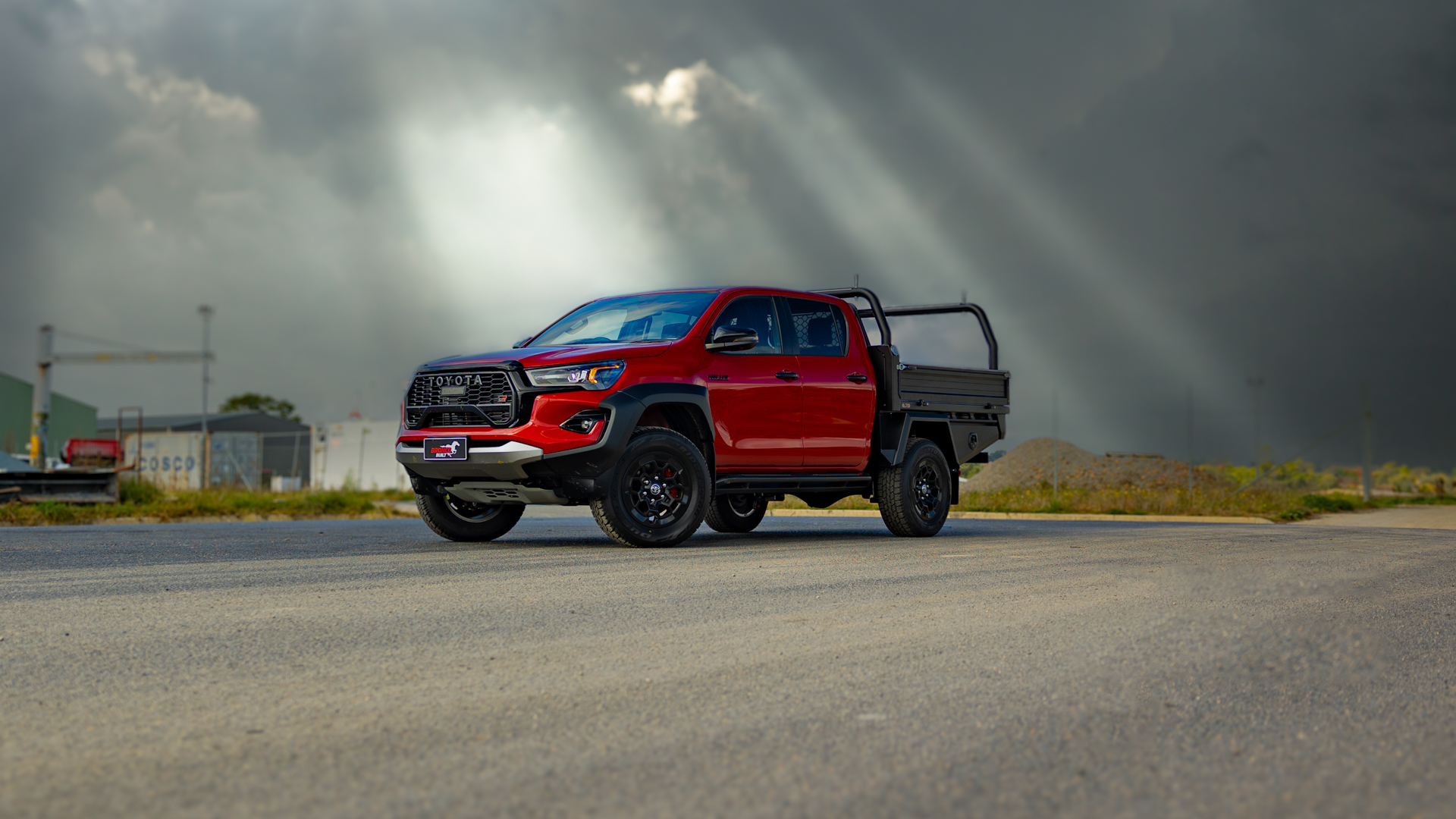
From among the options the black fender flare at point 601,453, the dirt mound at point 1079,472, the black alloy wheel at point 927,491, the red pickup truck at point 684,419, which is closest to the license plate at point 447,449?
the red pickup truck at point 684,419

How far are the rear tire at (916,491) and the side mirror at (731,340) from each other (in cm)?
255

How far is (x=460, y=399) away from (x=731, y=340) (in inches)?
89.7

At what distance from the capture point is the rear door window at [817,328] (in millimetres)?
11078

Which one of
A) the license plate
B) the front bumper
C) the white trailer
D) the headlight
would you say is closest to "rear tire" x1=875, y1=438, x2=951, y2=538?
the headlight

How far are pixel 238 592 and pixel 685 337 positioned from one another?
4464 millimetres

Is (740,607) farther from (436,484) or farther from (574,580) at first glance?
(436,484)

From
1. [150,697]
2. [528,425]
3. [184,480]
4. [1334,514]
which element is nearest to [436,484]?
[528,425]

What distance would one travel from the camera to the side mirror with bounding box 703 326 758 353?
9.91 meters

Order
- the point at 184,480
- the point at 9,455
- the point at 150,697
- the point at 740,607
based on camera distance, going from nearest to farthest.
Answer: the point at 150,697
the point at 740,607
the point at 9,455
the point at 184,480

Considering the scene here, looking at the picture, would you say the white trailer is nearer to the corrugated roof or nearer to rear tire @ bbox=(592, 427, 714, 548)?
the corrugated roof

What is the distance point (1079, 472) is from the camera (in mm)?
29531

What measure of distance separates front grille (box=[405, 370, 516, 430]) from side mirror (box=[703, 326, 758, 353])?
5.76 ft

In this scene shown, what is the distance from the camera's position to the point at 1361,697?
416 centimetres

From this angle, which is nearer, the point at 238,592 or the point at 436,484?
the point at 238,592
